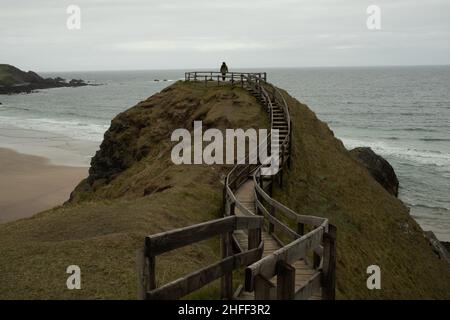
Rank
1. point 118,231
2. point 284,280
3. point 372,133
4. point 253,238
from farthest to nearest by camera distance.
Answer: point 372,133 < point 118,231 < point 253,238 < point 284,280

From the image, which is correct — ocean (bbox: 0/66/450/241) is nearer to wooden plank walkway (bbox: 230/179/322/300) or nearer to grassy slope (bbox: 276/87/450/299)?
grassy slope (bbox: 276/87/450/299)

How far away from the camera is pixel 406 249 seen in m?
20.4

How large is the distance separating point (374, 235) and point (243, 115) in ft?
35.4

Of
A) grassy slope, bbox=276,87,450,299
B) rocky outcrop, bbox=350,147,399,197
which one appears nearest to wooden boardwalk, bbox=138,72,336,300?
grassy slope, bbox=276,87,450,299

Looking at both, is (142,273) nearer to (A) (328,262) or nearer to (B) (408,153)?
(A) (328,262)

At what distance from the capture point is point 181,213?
51.4 ft

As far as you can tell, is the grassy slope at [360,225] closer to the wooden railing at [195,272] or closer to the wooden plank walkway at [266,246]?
the wooden plank walkway at [266,246]

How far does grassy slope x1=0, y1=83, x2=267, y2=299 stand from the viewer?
9.53 meters

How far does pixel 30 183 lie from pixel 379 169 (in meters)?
26.5

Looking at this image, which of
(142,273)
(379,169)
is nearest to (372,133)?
(379,169)

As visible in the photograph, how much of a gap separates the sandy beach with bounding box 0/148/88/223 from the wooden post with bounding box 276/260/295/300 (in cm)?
2529

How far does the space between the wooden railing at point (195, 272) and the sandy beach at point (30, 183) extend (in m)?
23.9

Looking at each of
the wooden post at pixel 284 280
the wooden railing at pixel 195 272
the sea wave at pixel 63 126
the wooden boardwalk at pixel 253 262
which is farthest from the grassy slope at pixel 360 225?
the sea wave at pixel 63 126
